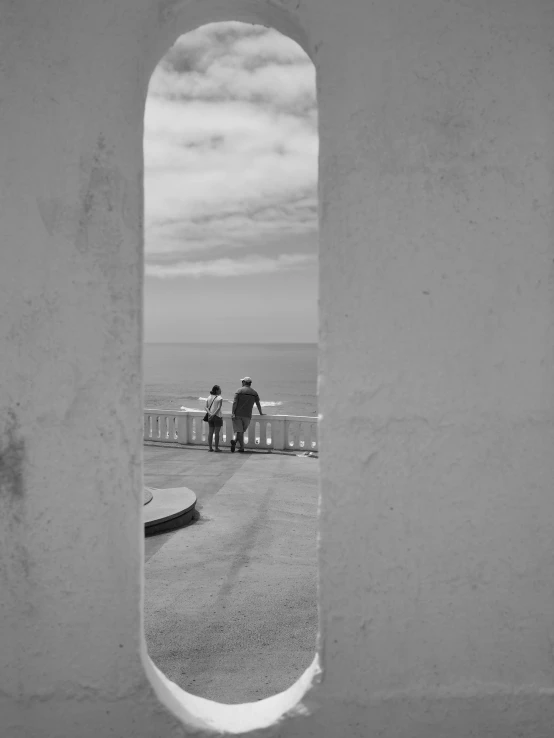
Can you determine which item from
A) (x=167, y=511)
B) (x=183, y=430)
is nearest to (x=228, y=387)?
(x=183, y=430)

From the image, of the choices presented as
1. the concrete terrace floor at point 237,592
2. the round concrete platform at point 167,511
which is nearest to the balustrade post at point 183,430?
the concrete terrace floor at point 237,592

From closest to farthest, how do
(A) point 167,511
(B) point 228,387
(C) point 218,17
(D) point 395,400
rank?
(D) point 395,400
(C) point 218,17
(A) point 167,511
(B) point 228,387

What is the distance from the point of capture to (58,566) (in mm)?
1974

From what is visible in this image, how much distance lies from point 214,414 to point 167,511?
5376 millimetres

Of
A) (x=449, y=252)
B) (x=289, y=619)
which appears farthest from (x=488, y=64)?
(x=289, y=619)

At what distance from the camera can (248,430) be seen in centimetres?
1325

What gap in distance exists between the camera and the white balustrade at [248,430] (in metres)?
12.9

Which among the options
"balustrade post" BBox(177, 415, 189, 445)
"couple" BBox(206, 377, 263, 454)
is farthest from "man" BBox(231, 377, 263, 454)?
"balustrade post" BBox(177, 415, 189, 445)

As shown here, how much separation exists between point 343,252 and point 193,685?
3.05m

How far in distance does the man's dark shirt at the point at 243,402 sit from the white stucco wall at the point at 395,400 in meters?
10.4

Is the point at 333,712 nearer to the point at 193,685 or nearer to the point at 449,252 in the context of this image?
the point at 449,252

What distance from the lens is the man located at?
491 inches

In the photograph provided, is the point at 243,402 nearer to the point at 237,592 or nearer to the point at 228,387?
the point at 237,592

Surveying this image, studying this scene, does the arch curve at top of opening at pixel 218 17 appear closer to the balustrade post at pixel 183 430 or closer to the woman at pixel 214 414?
the woman at pixel 214 414
